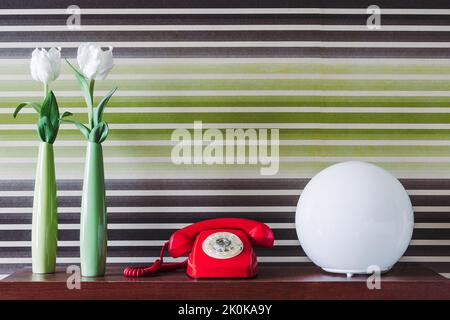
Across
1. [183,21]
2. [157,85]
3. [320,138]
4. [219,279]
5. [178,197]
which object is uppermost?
[183,21]

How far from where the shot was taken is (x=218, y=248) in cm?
121

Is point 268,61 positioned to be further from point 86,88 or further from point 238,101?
point 86,88

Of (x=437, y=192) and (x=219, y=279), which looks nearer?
(x=219, y=279)

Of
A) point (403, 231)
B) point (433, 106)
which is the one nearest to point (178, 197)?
point (403, 231)

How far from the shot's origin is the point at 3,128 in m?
1.44

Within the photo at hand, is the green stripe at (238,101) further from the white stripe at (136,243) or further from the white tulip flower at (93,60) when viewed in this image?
the white stripe at (136,243)

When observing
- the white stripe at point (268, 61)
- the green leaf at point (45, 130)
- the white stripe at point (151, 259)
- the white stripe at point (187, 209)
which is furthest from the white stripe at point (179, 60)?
the white stripe at point (151, 259)

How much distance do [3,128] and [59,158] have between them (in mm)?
156

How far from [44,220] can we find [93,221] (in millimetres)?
111

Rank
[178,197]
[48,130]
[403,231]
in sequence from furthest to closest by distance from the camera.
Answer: [178,197], [48,130], [403,231]

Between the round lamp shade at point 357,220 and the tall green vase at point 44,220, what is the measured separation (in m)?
0.53

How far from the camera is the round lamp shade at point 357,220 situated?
113 cm

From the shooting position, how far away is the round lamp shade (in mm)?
1133

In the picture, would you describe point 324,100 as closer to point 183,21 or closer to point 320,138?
point 320,138
